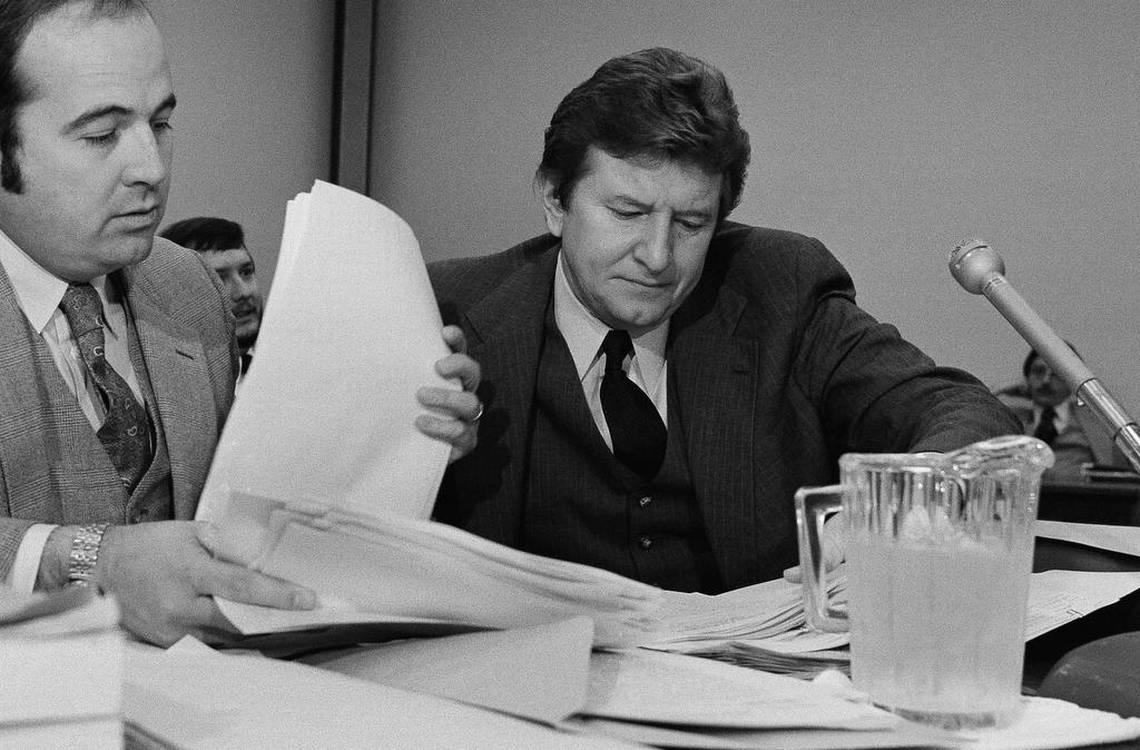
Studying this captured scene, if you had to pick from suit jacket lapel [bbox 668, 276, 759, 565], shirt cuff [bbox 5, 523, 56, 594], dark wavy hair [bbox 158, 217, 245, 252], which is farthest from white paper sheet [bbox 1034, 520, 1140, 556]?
dark wavy hair [bbox 158, 217, 245, 252]

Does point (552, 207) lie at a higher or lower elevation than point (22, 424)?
higher

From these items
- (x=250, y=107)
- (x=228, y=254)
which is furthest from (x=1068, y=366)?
(x=250, y=107)

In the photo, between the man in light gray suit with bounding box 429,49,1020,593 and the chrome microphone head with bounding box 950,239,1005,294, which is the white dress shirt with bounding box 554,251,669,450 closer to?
the man in light gray suit with bounding box 429,49,1020,593

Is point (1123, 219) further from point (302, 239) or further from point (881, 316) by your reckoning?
point (302, 239)

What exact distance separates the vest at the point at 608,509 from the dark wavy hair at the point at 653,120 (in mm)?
269

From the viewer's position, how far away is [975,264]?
3.33 feet

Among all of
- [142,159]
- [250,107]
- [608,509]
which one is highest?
[250,107]

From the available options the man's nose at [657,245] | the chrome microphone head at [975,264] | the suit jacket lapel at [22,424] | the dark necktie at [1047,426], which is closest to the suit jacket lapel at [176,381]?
the suit jacket lapel at [22,424]

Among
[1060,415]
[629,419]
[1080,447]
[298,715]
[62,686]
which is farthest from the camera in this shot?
[1060,415]

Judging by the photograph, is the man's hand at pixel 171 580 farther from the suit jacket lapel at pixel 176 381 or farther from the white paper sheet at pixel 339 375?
the suit jacket lapel at pixel 176 381

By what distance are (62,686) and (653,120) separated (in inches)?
46.5

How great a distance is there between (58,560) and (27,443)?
0.20 meters

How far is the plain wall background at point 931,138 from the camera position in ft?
17.4

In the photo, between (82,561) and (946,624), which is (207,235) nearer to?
(82,561)
